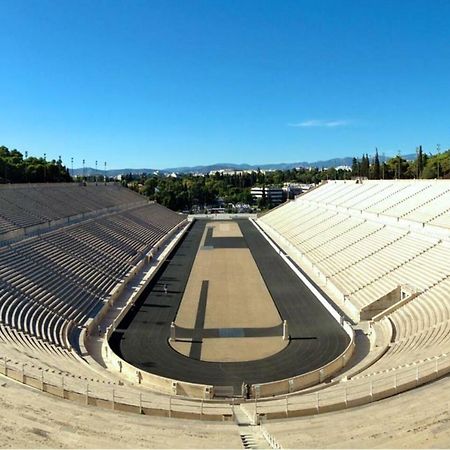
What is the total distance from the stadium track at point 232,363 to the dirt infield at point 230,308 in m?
0.49

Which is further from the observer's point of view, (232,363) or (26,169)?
(26,169)

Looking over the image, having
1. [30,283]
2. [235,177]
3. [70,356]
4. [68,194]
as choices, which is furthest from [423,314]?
[235,177]

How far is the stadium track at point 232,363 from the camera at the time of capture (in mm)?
16062

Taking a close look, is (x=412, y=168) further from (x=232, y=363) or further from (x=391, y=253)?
(x=232, y=363)

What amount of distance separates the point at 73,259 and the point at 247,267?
1207 centimetres

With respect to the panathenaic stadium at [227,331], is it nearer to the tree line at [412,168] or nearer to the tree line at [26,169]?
the tree line at [26,169]

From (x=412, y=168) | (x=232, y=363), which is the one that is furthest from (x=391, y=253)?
(x=412, y=168)

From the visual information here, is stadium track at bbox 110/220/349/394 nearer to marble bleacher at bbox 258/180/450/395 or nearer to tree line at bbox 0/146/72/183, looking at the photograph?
marble bleacher at bbox 258/180/450/395

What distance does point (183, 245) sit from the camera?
45.7 meters

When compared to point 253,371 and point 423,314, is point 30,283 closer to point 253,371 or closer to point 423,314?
point 253,371

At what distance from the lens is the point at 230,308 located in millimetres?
23531

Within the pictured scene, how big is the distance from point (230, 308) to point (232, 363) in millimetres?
6731

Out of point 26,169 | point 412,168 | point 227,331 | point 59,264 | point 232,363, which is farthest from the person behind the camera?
point 412,168

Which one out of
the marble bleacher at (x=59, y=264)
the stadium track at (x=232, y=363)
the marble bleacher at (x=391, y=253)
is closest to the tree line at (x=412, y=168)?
the marble bleacher at (x=391, y=253)
